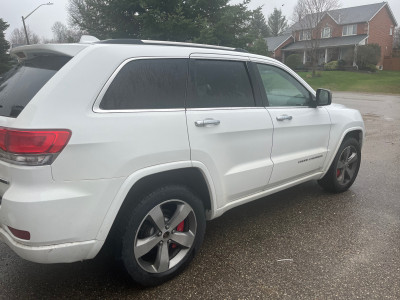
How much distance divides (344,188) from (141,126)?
3302mm

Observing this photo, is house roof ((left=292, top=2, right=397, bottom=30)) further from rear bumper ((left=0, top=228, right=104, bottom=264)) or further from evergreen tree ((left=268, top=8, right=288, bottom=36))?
rear bumper ((left=0, top=228, right=104, bottom=264))

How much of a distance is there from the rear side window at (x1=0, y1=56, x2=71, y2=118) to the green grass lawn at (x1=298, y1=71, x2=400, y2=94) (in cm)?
2893

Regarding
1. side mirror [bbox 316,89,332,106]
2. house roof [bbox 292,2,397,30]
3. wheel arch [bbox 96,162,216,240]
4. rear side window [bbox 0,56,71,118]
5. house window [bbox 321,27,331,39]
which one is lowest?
wheel arch [bbox 96,162,216,240]

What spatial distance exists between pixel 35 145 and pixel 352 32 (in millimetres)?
51211

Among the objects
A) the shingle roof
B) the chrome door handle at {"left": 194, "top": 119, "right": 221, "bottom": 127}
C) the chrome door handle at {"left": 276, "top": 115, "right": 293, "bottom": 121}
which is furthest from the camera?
the shingle roof

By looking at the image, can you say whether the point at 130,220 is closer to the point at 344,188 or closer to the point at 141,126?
the point at 141,126

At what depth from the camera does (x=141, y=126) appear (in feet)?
7.74

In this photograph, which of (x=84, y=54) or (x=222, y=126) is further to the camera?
(x=222, y=126)

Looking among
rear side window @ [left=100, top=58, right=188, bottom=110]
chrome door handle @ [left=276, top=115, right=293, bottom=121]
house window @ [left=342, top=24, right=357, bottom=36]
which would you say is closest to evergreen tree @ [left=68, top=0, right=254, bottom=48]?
chrome door handle @ [left=276, top=115, right=293, bottom=121]

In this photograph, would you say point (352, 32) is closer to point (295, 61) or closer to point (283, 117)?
point (295, 61)

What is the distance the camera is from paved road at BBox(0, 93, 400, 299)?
102 inches

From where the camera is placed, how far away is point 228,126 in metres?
2.89

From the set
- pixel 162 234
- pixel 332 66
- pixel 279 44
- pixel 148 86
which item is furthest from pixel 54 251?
pixel 279 44

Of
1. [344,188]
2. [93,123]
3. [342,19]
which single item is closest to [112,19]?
[344,188]
